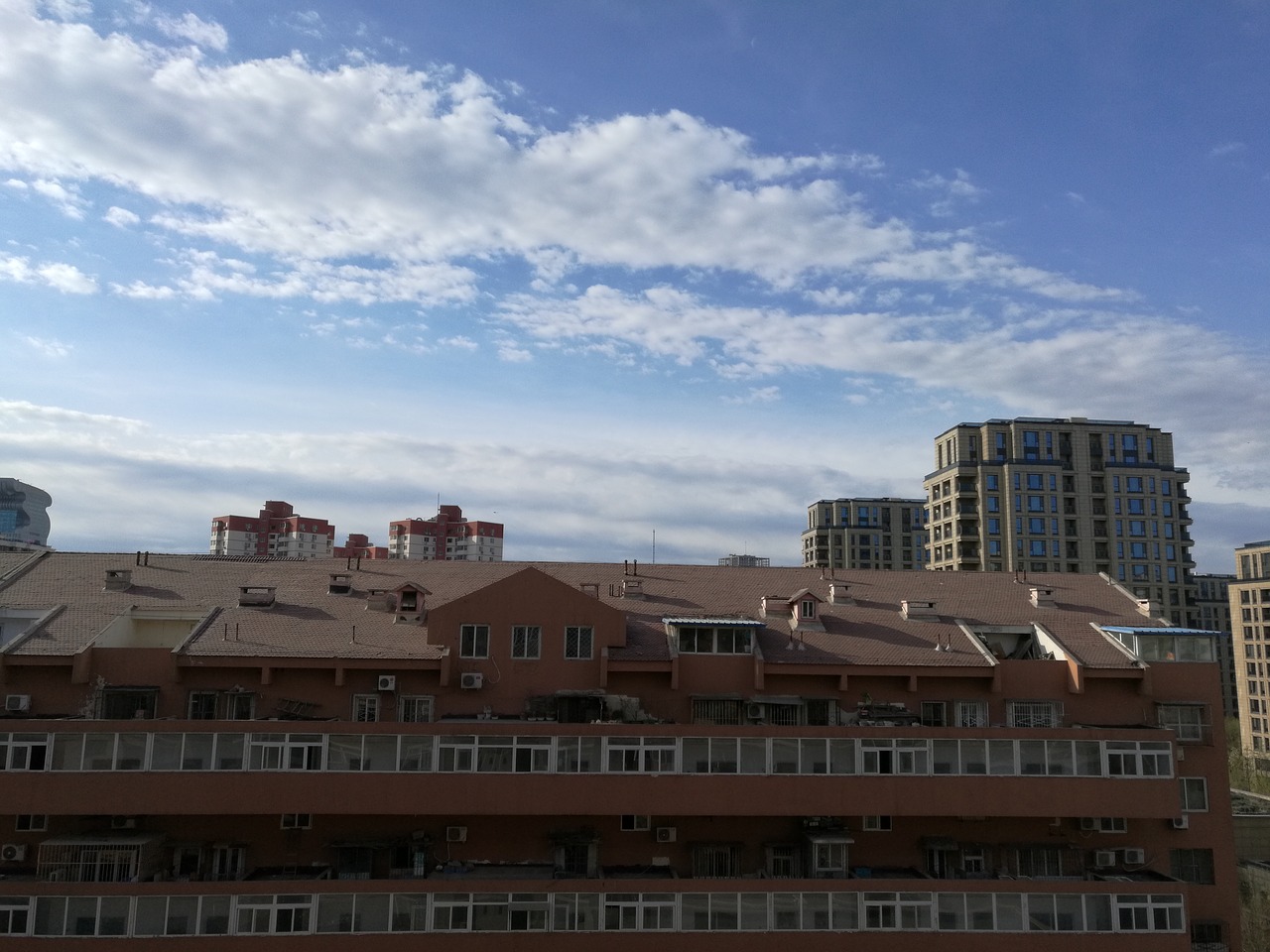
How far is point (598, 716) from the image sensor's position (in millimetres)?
27281

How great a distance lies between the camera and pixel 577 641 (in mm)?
28172

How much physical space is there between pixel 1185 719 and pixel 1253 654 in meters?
78.7

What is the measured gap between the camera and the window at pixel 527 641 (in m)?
28.1

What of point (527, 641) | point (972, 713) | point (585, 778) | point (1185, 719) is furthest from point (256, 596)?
point (1185, 719)

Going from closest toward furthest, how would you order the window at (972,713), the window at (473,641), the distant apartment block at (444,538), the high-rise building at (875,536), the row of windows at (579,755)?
the row of windows at (579,755) → the window at (473,641) → the window at (972,713) → the high-rise building at (875,536) → the distant apartment block at (444,538)

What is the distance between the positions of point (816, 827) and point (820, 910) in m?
2.44

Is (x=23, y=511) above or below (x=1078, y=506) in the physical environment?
above

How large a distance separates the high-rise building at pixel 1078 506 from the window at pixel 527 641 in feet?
212

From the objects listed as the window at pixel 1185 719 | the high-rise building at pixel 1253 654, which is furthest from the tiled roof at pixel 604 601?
the high-rise building at pixel 1253 654

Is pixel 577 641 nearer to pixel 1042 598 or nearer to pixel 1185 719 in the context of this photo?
pixel 1042 598

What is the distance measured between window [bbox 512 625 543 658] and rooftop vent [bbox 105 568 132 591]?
14.0m

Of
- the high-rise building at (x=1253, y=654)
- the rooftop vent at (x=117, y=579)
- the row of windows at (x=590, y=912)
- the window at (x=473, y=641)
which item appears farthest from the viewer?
the high-rise building at (x=1253, y=654)

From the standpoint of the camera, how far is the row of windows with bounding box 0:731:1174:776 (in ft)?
79.1

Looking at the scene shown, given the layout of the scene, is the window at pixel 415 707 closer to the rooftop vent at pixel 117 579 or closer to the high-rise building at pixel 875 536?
the rooftop vent at pixel 117 579
